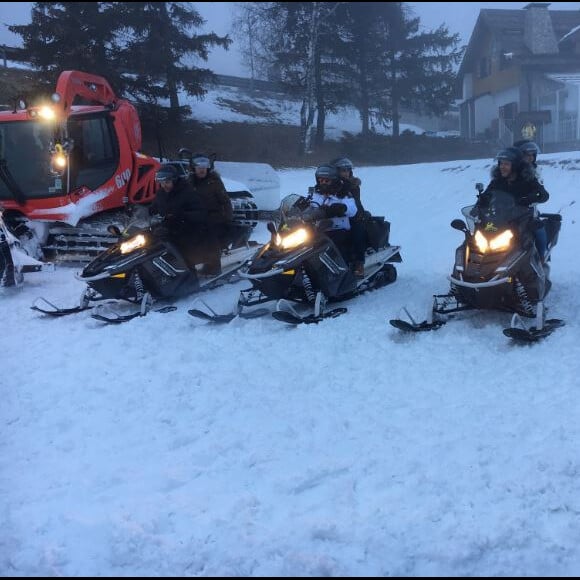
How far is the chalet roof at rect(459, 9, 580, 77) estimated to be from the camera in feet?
92.2

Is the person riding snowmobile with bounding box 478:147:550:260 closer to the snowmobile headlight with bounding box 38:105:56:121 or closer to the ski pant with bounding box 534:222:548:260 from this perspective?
the ski pant with bounding box 534:222:548:260

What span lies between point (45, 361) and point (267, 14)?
872 inches

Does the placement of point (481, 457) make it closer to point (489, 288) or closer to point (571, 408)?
point (571, 408)

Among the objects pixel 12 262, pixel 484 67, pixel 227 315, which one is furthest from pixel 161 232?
pixel 484 67

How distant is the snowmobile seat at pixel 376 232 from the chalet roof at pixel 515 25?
2428 cm

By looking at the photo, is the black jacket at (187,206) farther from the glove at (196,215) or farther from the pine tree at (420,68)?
the pine tree at (420,68)

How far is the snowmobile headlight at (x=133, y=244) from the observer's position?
6694 mm

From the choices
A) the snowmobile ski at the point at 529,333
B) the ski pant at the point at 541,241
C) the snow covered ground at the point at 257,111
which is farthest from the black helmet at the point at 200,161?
the snow covered ground at the point at 257,111

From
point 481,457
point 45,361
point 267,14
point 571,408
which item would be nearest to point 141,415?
point 45,361

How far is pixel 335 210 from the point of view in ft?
21.0

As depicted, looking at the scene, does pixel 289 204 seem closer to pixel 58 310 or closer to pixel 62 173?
pixel 58 310

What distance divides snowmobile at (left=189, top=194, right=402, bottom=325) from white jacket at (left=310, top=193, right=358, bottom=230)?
0.37 feet

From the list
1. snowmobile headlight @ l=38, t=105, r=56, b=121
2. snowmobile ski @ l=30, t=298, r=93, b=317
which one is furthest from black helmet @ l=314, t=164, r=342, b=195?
snowmobile headlight @ l=38, t=105, r=56, b=121

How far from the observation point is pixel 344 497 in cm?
305
